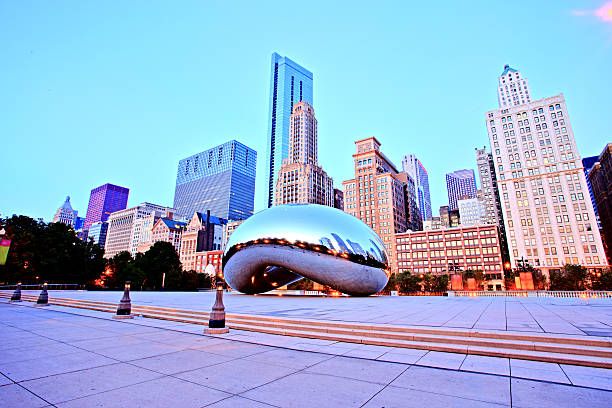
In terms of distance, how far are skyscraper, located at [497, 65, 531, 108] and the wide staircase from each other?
180m

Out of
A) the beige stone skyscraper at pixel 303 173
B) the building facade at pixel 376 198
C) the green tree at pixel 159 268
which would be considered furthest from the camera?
the beige stone skyscraper at pixel 303 173

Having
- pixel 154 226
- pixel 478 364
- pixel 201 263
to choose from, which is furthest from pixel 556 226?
pixel 154 226

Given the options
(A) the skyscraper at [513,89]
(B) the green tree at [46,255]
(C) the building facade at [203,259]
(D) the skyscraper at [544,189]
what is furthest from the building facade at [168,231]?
(A) the skyscraper at [513,89]

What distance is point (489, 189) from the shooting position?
15188 cm

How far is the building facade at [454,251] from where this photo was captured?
106125 millimetres

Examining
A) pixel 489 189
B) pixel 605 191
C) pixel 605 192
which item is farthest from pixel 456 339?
pixel 489 189

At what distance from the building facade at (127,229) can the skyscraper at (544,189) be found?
169 metres

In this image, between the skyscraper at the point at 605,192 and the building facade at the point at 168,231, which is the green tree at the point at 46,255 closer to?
the building facade at the point at 168,231

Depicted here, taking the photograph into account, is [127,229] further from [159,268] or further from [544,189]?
[544,189]

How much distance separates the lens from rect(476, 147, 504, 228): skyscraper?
137113 mm

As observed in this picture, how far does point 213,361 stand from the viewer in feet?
18.6

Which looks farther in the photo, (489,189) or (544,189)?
(489,189)

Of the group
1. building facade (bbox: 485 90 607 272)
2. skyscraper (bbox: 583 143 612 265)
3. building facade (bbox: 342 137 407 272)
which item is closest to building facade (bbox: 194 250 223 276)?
building facade (bbox: 342 137 407 272)

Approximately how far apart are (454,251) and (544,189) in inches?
1393
